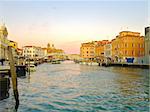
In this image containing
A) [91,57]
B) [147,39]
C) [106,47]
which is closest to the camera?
[147,39]

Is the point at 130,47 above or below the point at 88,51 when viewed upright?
below

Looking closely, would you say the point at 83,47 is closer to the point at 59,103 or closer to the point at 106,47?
the point at 106,47

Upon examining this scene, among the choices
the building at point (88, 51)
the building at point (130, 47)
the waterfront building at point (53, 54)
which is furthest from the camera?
the building at point (88, 51)

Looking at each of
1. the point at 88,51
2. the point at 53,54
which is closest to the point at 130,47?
the point at 53,54

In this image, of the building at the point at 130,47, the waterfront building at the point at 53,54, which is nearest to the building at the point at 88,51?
the waterfront building at the point at 53,54

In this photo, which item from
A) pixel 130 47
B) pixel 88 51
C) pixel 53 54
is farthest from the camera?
pixel 88 51

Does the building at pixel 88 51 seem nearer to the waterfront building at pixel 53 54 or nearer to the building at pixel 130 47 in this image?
the waterfront building at pixel 53 54

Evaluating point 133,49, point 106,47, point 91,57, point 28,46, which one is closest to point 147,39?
point 133,49

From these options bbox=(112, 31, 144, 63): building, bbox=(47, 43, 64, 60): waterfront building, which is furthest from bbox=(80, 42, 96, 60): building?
bbox=(112, 31, 144, 63): building

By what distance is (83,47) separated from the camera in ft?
236

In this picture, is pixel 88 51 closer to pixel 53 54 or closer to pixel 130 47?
pixel 53 54

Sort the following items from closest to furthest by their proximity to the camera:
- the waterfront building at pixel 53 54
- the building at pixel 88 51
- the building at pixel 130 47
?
the building at pixel 130 47
the waterfront building at pixel 53 54
the building at pixel 88 51

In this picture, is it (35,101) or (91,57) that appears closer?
(35,101)

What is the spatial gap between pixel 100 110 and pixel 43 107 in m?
1.67
